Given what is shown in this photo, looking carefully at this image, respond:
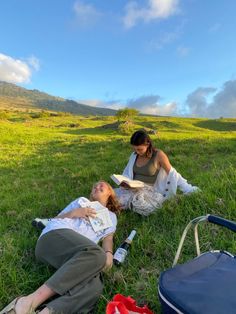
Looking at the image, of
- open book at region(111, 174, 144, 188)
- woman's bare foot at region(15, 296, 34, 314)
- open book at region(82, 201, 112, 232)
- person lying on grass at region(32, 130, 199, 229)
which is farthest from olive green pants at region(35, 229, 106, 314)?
open book at region(111, 174, 144, 188)

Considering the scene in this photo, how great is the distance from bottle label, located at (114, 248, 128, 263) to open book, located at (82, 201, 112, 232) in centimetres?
51

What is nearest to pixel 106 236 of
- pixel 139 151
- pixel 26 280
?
pixel 26 280

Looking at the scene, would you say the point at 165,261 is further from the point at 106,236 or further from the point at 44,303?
the point at 44,303

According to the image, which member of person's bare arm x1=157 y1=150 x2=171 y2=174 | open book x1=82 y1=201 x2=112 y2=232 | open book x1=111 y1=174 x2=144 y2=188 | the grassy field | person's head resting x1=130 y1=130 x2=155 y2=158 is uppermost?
person's head resting x1=130 y1=130 x2=155 y2=158

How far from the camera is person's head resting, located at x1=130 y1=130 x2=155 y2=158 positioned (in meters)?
7.50

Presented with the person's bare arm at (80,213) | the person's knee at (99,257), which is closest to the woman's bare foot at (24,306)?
the person's knee at (99,257)

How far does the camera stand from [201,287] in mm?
3037

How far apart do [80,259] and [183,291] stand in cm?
171

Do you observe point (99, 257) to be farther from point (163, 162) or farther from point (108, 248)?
point (163, 162)

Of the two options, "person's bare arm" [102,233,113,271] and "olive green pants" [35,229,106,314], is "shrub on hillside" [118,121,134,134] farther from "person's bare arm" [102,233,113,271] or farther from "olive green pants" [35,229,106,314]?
"olive green pants" [35,229,106,314]

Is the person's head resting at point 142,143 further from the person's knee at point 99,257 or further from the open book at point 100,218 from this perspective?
the person's knee at point 99,257

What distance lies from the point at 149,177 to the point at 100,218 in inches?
91.3

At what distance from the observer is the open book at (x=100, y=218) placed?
5660 millimetres

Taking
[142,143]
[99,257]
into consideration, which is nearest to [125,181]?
[142,143]
